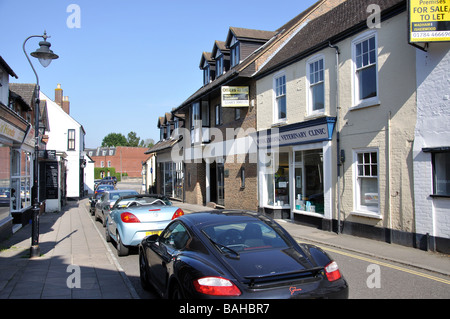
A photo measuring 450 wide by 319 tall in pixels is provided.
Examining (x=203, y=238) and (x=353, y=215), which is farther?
(x=353, y=215)

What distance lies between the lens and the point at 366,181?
1075 cm

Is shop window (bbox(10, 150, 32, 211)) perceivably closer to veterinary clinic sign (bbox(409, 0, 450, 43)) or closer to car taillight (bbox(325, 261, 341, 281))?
car taillight (bbox(325, 261, 341, 281))

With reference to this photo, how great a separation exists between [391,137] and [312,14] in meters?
10.5

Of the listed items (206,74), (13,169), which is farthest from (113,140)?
(13,169)

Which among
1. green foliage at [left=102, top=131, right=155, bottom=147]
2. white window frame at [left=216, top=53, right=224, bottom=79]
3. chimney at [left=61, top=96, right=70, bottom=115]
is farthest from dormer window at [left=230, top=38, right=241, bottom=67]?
green foliage at [left=102, top=131, right=155, bottom=147]

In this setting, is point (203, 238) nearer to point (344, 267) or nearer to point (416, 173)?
point (344, 267)

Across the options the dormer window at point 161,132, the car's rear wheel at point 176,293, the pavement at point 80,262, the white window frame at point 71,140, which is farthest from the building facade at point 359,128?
the white window frame at point 71,140

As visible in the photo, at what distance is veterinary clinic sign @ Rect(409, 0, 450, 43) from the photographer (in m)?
8.28

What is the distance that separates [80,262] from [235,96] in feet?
38.1

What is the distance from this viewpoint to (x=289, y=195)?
1546cm

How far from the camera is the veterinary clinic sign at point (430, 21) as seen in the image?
828cm

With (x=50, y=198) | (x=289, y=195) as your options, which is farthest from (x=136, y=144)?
(x=289, y=195)

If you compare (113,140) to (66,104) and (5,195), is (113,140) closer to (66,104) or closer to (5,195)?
(66,104)

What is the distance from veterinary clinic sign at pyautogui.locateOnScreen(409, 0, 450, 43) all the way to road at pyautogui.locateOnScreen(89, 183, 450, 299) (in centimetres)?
520
